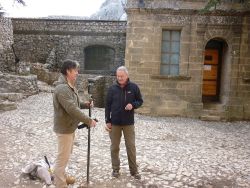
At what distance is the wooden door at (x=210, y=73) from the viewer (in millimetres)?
14172

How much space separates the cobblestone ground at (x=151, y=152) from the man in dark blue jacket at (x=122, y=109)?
0.61 meters

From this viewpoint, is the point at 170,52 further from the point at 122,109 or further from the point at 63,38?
the point at 63,38

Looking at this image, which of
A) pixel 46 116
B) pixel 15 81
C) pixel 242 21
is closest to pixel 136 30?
pixel 242 21

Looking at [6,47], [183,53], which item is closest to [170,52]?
[183,53]

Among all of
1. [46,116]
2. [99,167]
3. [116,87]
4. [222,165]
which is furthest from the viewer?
[46,116]

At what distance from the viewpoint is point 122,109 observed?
206 inches

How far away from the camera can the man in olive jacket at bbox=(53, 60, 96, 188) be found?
4273 millimetres

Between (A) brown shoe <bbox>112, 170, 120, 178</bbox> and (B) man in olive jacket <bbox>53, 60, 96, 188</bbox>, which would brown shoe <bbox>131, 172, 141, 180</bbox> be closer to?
(A) brown shoe <bbox>112, 170, 120, 178</bbox>

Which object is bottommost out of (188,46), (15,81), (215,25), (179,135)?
(179,135)

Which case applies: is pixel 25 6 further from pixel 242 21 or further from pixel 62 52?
pixel 62 52

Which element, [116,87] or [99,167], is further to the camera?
[99,167]

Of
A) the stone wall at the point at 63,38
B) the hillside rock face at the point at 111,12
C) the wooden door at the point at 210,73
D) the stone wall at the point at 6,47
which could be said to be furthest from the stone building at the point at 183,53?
the hillside rock face at the point at 111,12

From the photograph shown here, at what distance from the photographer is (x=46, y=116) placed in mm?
10766

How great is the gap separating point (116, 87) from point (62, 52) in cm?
1914
